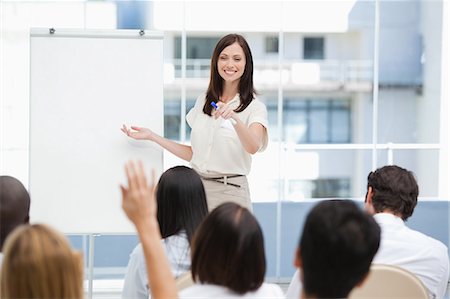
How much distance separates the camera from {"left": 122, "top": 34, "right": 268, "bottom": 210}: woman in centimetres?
342

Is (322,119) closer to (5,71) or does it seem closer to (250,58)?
(5,71)

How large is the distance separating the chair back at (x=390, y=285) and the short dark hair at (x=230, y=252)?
0.54 metres

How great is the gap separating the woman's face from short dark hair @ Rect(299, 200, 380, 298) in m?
1.72

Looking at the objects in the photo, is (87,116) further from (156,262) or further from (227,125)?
(156,262)

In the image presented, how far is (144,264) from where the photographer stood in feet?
8.09

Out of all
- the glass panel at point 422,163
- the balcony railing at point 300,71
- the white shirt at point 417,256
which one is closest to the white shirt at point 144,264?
the white shirt at point 417,256

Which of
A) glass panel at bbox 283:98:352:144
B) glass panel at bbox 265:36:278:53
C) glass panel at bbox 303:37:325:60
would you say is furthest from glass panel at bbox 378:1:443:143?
glass panel at bbox 283:98:352:144

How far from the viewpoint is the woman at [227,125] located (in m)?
3.42

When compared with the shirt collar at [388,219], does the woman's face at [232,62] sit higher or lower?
higher

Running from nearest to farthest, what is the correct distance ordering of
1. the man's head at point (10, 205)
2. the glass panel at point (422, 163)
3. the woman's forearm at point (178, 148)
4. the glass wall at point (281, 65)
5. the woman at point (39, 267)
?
the woman at point (39, 267) < the man's head at point (10, 205) < the woman's forearm at point (178, 148) < the glass wall at point (281, 65) < the glass panel at point (422, 163)

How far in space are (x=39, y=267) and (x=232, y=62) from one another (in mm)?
2061

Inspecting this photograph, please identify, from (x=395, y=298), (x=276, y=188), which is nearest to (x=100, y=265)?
(x=276, y=188)

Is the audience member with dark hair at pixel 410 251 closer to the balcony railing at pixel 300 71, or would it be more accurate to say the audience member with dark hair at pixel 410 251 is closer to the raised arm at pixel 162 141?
the raised arm at pixel 162 141

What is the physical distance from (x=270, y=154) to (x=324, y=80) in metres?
3.87
